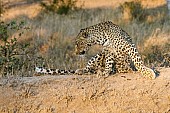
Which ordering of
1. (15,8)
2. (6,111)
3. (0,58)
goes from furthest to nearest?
1. (15,8)
2. (0,58)
3. (6,111)

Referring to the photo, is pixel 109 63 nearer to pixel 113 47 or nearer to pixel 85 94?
pixel 113 47

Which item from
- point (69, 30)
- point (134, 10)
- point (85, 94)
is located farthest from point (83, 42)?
point (134, 10)

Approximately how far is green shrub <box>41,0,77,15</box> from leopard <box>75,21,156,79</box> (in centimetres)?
974

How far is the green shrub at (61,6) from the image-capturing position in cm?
1708

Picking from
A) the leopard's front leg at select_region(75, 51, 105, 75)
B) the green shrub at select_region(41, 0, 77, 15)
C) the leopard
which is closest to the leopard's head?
the leopard

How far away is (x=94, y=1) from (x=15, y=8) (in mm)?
3096

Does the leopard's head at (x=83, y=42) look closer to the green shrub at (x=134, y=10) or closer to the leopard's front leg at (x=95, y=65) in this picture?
the leopard's front leg at (x=95, y=65)

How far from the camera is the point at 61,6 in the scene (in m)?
17.1

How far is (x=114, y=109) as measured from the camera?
6852mm

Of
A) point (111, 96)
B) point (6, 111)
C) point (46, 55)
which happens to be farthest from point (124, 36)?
point (46, 55)

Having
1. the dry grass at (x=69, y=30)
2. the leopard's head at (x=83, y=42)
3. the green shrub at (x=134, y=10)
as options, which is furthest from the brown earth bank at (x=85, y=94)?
the green shrub at (x=134, y=10)

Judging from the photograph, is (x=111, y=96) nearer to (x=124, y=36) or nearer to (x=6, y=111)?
(x=124, y=36)

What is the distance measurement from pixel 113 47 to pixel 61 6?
33.4 ft

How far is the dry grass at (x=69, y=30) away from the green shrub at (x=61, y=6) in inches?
16.5
